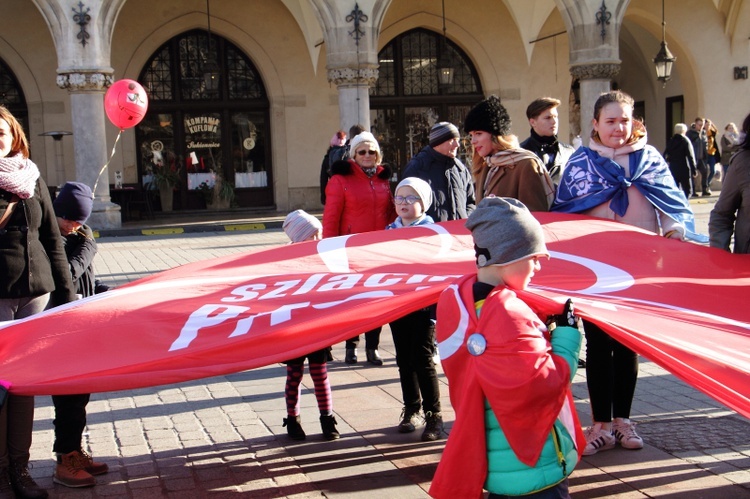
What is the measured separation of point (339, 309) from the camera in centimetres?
388

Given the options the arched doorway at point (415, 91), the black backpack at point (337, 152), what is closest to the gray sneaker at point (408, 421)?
the black backpack at point (337, 152)

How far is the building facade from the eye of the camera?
21.4 m

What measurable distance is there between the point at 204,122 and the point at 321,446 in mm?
19137

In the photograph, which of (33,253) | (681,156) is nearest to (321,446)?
(33,253)

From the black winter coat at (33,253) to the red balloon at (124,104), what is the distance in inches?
436

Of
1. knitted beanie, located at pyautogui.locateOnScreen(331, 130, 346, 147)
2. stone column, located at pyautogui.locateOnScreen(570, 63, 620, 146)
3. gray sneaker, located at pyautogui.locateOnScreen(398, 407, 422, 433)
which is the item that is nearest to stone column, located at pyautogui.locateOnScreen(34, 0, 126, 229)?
knitted beanie, located at pyautogui.locateOnScreen(331, 130, 346, 147)

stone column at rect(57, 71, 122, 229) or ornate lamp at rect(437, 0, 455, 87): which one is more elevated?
ornate lamp at rect(437, 0, 455, 87)

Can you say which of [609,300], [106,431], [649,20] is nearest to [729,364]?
[609,300]

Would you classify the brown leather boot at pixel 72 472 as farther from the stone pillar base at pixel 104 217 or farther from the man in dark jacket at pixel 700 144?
the man in dark jacket at pixel 700 144

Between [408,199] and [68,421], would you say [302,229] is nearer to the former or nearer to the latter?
[408,199]

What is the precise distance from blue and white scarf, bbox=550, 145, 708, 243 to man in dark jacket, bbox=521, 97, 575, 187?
119 centimetres

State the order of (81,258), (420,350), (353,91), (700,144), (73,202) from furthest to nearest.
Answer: (700,144), (353,91), (420,350), (81,258), (73,202)

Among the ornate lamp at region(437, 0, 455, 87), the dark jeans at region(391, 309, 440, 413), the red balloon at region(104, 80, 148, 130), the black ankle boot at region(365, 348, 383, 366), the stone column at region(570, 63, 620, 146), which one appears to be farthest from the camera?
the ornate lamp at region(437, 0, 455, 87)

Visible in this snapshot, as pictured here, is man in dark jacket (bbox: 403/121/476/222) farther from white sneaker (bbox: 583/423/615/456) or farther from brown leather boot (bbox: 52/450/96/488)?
brown leather boot (bbox: 52/450/96/488)
